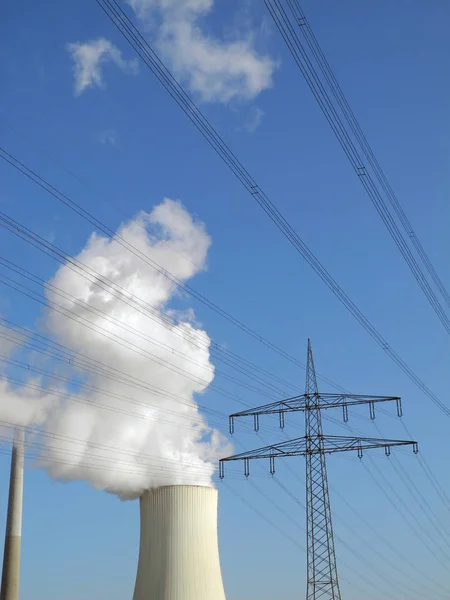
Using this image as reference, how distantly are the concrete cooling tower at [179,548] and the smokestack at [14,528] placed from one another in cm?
868

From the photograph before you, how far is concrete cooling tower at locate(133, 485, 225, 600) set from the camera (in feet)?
85.0

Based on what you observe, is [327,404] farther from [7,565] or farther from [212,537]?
[7,565]

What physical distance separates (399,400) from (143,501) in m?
10.8

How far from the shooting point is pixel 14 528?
33.9 metres

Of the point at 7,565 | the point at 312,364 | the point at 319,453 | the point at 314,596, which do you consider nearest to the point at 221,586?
the point at 314,596

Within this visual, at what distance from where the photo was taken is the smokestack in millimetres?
33281

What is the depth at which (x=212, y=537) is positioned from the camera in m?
27.5

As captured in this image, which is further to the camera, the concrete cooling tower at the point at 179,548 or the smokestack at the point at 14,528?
the smokestack at the point at 14,528

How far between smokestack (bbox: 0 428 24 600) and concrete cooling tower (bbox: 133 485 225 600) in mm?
8680

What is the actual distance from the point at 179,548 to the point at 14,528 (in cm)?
1143

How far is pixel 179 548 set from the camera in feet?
85.6

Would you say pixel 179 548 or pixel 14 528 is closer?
pixel 179 548

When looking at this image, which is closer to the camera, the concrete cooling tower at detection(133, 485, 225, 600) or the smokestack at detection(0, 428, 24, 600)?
the concrete cooling tower at detection(133, 485, 225, 600)

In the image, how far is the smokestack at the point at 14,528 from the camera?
3328cm
